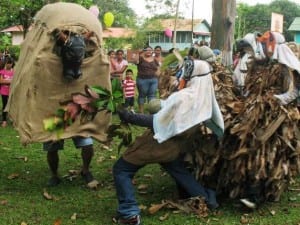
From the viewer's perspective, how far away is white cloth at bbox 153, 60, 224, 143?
4754mm

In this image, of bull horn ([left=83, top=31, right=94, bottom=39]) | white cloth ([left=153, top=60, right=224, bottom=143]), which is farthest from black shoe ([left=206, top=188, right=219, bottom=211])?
bull horn ([left=83, top=31, right=94, bottom=39])

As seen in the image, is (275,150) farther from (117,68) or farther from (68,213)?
(117,68)

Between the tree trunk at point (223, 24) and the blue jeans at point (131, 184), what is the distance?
5.20 m

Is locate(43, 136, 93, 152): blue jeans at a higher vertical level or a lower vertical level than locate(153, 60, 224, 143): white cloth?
lower

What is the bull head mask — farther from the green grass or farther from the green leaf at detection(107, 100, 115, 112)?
the green grass

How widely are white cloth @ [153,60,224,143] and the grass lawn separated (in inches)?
40.7

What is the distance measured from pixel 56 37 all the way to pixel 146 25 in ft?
153

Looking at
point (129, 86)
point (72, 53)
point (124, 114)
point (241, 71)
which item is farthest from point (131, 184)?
point (129, 86)

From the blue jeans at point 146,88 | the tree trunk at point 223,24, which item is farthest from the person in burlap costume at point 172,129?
the blue jeans at point 146,88

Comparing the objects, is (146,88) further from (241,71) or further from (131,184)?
(131,184)

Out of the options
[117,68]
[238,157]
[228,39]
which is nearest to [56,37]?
[238,157]

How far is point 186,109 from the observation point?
475 cm

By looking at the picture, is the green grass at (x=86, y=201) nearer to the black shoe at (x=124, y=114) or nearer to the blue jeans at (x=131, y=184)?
the blue jeans at (x=131, y=184)

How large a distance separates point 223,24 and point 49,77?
17.6ft
